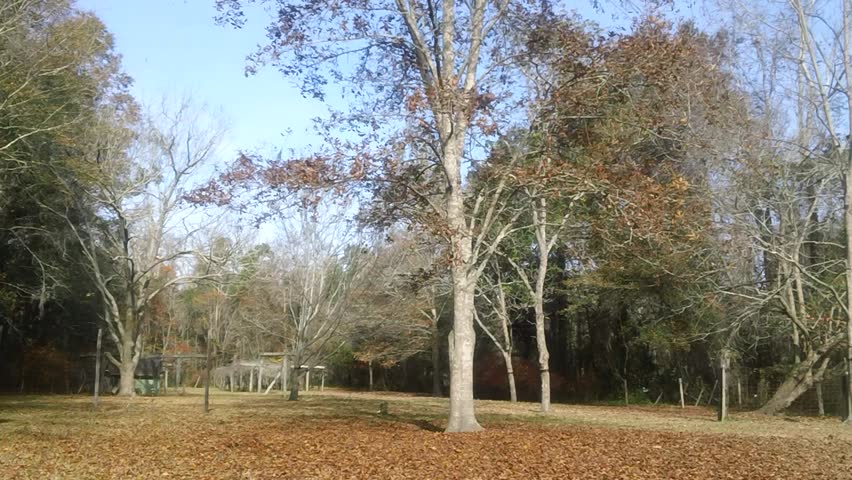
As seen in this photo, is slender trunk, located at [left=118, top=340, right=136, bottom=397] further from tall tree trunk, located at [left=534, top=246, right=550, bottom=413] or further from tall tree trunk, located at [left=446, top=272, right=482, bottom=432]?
tall tree trunk, located at [left=446, top=272, right=482, bottom=432]

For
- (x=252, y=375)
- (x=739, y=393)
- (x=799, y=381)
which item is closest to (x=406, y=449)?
(x=799, y=381)

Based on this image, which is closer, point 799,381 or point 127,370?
point 799,381

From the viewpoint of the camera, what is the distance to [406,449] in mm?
10125

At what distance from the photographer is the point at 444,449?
10.0 metres

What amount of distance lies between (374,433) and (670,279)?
50.4 ft

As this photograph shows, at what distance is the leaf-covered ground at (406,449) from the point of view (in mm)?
8234

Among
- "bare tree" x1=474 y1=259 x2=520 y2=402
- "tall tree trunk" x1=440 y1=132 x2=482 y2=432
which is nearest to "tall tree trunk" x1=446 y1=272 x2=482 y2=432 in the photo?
"tall tree trunk" x1=440 y1=132 x2=482 y2=432

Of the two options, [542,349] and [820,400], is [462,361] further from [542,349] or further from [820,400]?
[820,400]

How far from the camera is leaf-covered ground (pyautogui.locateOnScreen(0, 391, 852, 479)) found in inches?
324

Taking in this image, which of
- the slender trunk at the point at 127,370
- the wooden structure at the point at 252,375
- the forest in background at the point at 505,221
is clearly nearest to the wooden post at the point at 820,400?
the forest in background at the point at 505,221

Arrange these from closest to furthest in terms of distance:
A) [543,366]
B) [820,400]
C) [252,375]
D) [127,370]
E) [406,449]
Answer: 1. [406,449]
2. [820,400]
3. [543,366]
4. [127,370]
5. [252,375]

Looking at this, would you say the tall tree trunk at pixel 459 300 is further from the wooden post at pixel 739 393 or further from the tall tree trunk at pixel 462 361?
the wooden post at pixel 739 393

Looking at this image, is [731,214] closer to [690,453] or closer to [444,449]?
[690,453]

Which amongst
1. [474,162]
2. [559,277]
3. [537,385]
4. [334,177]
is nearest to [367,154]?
[334,177]
